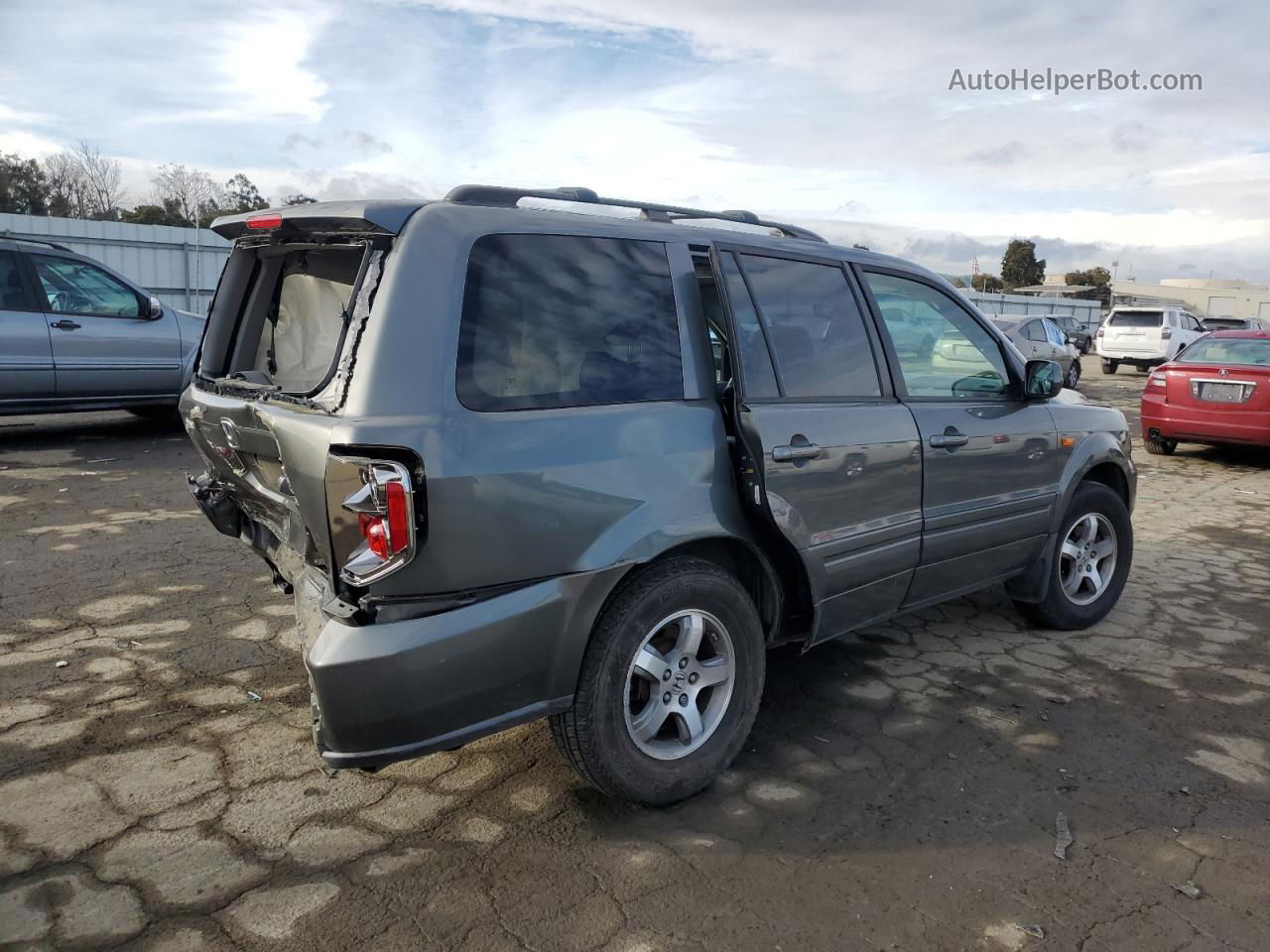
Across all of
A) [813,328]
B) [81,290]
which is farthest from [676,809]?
[81,290]

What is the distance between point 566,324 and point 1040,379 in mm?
2434

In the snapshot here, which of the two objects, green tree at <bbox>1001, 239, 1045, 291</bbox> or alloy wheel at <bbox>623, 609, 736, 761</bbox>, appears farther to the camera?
green tree at <bbox>1001, 239, 1045, 291</bbox>

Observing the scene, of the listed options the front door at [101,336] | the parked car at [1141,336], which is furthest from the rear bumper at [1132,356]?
the front door at [101,336]

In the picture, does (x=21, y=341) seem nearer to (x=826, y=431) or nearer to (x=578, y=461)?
(x=578, y=461)

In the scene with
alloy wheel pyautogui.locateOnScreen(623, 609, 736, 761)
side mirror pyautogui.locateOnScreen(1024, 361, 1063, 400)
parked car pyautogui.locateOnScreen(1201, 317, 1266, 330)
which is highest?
parked car pyautogui.locateOnScreen(1201, 317, 1266, 330)

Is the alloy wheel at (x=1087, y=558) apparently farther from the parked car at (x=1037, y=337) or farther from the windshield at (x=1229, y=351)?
the parked car at (x=1037, y=337)

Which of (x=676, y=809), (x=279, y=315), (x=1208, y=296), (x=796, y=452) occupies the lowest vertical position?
(x=676, y=809)

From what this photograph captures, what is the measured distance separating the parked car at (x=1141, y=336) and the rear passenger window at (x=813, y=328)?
75.0 feet

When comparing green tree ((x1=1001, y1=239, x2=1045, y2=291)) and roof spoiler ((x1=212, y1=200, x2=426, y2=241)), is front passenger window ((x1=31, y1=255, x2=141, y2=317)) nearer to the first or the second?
roof spoiler ((x1=212, y1=200, x2=426, y2=241))

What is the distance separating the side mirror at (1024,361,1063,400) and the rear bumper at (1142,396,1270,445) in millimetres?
7029

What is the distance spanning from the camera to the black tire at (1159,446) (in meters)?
10.9

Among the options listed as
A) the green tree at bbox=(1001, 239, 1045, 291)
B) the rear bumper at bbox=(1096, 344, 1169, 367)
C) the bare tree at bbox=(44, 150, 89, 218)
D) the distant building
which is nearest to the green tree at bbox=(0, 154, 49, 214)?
the bare tree at bbox=(44, 150, 89, 218)

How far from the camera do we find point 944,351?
409 cm

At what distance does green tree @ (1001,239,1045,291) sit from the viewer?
7994 cm
